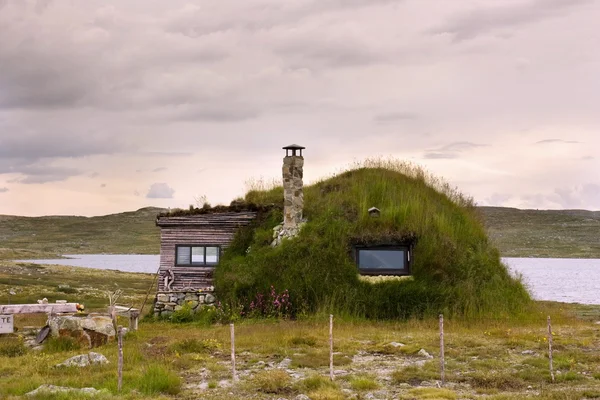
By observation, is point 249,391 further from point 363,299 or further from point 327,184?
point 327,184

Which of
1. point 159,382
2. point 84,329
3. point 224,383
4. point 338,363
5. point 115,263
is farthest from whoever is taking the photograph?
point 115,263

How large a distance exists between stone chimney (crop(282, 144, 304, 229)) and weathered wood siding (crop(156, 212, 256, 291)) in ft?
7.83

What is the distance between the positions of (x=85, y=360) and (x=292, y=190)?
1288 centimetres

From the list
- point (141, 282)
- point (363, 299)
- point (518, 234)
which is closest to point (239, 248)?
point (363, 299)

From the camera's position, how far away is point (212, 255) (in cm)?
2908

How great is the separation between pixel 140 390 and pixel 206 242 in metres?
14.8

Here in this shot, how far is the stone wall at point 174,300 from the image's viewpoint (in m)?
28.3

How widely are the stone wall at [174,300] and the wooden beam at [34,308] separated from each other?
5919mm

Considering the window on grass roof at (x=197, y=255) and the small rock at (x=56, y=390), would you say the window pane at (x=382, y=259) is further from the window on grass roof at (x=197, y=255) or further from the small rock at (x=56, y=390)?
the small rock at (x=56, y=390)

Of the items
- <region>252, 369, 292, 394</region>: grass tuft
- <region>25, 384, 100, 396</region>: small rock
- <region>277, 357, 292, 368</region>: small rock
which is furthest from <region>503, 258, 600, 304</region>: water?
<region>25, 384, 100, 396</region>: small rock

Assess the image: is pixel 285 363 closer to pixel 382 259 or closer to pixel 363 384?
pixel 363 384

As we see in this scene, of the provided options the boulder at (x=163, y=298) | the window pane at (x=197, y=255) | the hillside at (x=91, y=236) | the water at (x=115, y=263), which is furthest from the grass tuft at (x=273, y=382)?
the hillside at (x=91, y=236)

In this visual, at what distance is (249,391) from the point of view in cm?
1452

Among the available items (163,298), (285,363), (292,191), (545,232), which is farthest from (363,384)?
(545,232)
